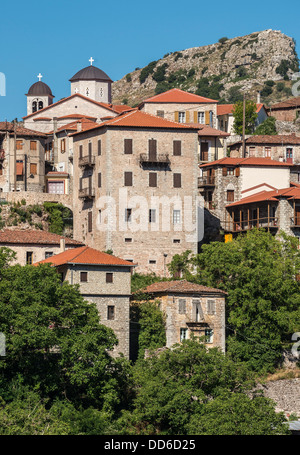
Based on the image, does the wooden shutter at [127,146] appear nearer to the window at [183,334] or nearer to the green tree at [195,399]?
the window at [183,334]

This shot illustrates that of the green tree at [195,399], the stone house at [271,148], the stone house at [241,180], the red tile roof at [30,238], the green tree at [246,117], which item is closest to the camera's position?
the green tree at [195,399]

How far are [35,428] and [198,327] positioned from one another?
15907mm

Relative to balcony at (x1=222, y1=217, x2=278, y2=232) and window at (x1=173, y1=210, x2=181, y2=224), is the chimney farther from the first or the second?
balcony at (x1=222, y1=217, x2=278, y2=232)

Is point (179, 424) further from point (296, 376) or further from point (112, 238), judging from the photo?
point (112, 238)

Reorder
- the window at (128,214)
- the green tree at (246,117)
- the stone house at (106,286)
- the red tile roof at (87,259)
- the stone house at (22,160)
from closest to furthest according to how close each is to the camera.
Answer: the stone house at (106,286) → the red tile roof at (87,259) → the window at (128,214) → the stone house at (22,160) → the green tree at (246,117)

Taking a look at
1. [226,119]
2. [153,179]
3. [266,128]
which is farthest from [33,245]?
[226,119]

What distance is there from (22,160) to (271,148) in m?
22.9

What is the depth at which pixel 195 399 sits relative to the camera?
213 ft

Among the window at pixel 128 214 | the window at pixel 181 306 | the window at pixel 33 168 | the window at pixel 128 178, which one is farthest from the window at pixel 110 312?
the window at pixel 33 168

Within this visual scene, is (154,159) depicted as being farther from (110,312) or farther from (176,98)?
(176,98)

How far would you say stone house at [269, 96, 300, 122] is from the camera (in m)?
121

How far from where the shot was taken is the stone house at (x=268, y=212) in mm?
83125

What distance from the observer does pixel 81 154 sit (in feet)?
287

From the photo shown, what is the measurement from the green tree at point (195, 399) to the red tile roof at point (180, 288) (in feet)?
14.7
